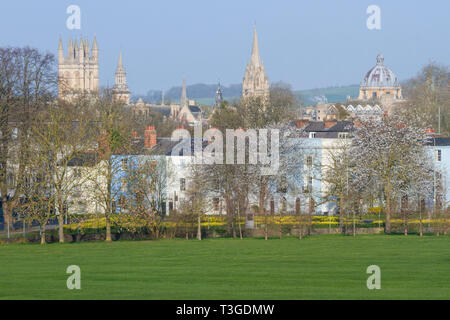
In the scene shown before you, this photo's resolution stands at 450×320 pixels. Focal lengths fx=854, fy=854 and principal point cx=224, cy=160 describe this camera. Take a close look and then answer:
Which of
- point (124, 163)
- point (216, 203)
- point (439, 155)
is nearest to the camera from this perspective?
point (124, 163)

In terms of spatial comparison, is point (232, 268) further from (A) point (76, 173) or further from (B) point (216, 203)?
(B) point (216, 203)

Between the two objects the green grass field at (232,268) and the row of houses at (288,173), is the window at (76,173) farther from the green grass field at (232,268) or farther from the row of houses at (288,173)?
the green grass field at (232,268)

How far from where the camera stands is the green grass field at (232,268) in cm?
2392

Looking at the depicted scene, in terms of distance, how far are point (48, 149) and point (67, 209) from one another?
3.80m

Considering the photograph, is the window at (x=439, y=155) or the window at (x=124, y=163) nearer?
the window at (x=124, y=163)

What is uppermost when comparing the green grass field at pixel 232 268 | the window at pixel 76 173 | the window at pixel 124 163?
the window at pixel 124 163

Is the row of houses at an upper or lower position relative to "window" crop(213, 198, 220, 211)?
upper

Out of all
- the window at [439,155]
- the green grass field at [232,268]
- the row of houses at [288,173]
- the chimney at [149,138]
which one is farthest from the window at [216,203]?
the window at [439,155]

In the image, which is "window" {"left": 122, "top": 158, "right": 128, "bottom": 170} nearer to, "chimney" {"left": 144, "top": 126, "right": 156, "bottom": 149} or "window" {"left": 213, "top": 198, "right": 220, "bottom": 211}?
"window" {"left": 213, "top": 198, "right": 220, "bottom": 211}

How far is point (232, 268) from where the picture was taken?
32.6 meters

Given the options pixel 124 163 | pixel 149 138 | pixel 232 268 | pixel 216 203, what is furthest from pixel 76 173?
pixel 149 138

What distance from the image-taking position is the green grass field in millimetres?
23922

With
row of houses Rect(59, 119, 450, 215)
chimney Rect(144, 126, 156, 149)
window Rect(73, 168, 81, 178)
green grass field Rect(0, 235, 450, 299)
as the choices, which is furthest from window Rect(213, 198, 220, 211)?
window Rect(73, 168, 81, 178)

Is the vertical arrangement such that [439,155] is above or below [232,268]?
above
